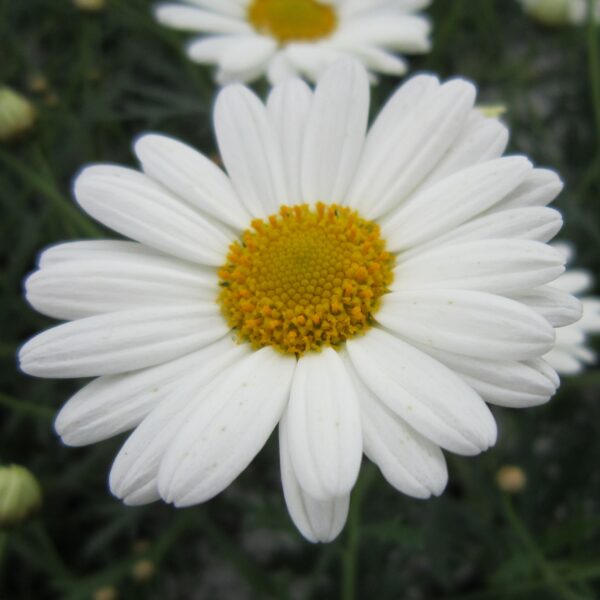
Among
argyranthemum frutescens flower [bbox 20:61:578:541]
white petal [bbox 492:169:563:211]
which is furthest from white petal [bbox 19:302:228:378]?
white petal [bbox 492:169:563:211]

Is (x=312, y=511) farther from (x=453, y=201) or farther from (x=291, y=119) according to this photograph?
(x=291, y=119)

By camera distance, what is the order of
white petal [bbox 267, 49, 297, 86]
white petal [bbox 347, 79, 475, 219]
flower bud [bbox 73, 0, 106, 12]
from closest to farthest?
white petal [bbox 347, 79, 475, 219]
white petal [bbox 267, 49, 297, 86]
flower bud [bbox 73, 0, 106, 12]

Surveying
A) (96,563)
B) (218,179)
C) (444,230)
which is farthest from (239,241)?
(96,563)

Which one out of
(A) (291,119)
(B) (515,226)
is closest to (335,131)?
(A) (291,119)

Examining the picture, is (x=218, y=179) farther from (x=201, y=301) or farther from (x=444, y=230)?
(x=444, y=230)

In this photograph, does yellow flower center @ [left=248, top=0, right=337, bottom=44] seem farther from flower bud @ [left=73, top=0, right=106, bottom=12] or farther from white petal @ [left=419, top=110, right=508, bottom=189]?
white petal @ [left=419, top=110, right=508, bottom=189]
